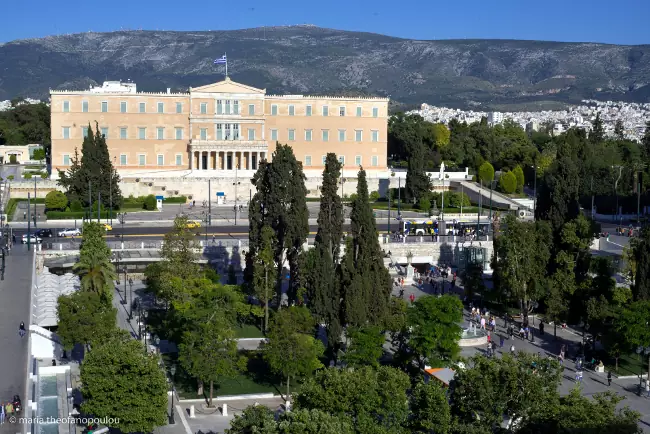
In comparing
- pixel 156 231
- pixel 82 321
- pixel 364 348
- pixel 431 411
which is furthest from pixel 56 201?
pixel 431 411

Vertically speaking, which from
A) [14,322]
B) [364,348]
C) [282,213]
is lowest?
[364,348]

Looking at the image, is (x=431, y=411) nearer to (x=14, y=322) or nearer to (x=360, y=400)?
(x=360, y=400)

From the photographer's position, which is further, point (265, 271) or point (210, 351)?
point (265, 271)

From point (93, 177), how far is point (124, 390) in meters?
39.7

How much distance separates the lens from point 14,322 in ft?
113

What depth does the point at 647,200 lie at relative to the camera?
72.2 metres

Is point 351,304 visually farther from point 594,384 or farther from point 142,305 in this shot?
point 142,305

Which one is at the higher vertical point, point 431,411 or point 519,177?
point 519,177

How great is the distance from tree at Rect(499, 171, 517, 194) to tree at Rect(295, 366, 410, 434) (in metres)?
52.5

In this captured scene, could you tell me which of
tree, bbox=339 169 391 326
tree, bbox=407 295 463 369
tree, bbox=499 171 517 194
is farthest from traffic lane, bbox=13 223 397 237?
tree, bbox=407 295 463 369

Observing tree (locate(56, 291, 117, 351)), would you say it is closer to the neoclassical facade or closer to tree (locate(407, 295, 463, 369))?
tree (locate(407, 295, 463, 369))

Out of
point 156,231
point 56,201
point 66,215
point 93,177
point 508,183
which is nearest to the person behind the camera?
point 156,231

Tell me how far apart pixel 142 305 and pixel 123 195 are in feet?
102

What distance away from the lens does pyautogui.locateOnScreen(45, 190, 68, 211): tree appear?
63188 millimetres
